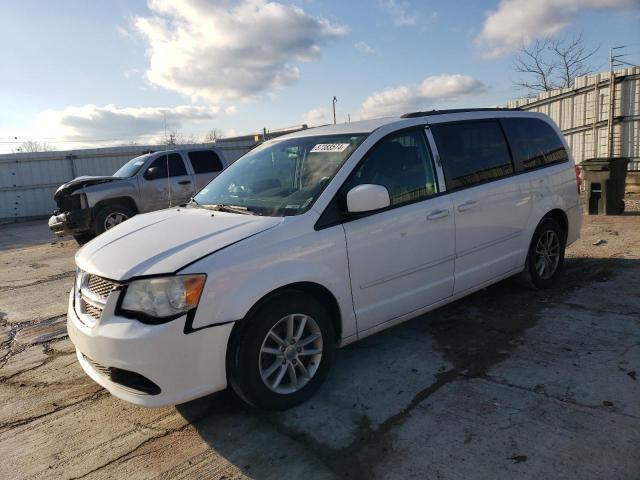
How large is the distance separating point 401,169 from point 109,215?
8066 millimetres

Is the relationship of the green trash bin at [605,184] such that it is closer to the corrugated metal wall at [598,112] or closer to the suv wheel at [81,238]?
the corrugated metal wall at [598,112]

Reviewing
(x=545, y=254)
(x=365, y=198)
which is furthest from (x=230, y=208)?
(x=545, y=254)

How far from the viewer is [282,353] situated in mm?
3168

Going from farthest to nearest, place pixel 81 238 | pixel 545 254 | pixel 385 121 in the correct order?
1. pixel 81 238
2. pixel 545 254
3. pixel 385 121

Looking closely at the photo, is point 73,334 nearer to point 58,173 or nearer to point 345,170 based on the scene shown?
point 345,170

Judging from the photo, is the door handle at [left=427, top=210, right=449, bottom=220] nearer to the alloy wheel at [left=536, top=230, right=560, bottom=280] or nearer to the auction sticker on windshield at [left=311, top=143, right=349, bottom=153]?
the auction sticker on windshield at [left=311, top=143, right=349, bottom=153]

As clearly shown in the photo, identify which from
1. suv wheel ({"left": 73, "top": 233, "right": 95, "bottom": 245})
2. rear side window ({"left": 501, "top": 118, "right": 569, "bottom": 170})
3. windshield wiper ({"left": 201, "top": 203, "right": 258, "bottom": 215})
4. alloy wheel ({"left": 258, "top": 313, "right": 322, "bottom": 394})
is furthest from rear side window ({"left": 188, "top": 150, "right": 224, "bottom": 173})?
alloy wheel ({"left": 258, "top": 313, "right": 322, "bottom": 394})

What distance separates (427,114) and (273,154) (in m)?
1.39

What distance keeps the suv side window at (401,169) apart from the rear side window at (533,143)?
1326 millimetres

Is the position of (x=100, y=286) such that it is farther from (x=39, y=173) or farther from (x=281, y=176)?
(x=39, y=173)

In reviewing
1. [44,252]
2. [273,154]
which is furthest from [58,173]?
[273,154]

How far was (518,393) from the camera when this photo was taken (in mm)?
3264

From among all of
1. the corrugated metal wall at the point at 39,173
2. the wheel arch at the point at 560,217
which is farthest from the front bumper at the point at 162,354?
the corrugated metal wall at the point at 39,173

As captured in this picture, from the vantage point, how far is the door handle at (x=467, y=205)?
4.11 m
